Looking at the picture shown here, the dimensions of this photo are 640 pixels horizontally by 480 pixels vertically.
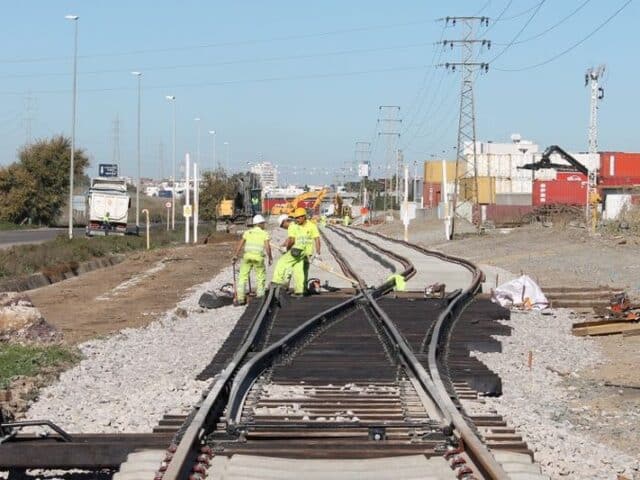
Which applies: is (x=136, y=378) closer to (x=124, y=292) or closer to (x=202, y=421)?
(x=202, y=421)

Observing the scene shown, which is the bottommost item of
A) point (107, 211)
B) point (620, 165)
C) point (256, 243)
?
point (256, 243)

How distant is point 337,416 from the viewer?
8.74 m

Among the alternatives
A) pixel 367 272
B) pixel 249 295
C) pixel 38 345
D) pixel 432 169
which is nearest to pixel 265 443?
pixel 38 345

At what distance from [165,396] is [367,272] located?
22.2 meters

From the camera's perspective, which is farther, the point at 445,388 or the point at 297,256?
the point at 297,256

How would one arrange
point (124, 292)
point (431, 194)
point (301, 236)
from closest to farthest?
1. point (301, 236)
2. point (124, 292)
3. point (431, 194)

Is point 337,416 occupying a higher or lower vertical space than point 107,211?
lower

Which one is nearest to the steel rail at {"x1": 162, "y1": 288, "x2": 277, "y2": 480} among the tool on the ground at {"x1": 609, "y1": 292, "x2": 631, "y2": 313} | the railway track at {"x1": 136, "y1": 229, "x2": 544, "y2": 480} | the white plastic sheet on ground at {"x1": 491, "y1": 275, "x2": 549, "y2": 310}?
the railway track at {"x1": 136, "y1": 229, "x2": 544, "y2": 480}

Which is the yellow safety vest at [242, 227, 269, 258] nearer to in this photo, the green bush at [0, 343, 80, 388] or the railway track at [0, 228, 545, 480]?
the railway track at [0, 228, 545, 480]

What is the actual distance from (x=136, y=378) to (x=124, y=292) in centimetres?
1895

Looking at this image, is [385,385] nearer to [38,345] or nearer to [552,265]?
[38,345]

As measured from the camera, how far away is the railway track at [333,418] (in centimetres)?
685

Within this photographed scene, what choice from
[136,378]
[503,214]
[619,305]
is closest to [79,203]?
[503,214]

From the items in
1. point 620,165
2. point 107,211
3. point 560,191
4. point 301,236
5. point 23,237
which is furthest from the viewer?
point 620,165
